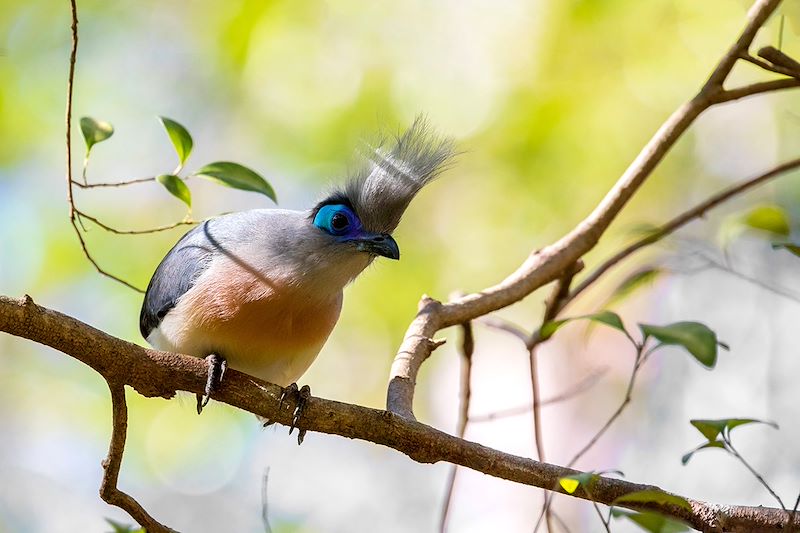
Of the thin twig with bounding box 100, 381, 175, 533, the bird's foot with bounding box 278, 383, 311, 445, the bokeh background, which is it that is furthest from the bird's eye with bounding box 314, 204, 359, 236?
the bokeh background

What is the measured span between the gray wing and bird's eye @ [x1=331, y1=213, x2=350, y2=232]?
41 centimetres

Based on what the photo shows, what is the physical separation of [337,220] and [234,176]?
1.42ft

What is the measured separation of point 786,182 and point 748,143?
80 cm

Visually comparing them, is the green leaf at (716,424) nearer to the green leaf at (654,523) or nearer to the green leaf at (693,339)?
the green leaf at (693,339)

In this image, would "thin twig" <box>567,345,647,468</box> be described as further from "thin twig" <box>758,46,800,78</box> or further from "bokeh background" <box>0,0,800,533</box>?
"bokeh background" <box>0,0,800,533</box>

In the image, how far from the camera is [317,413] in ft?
6.94

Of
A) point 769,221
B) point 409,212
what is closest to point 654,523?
point 769,221

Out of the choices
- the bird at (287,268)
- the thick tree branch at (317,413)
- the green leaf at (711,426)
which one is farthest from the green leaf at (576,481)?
the bird at (287,268)

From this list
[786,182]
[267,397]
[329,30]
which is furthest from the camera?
[329,30]

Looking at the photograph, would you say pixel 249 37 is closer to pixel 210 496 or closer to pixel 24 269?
pixel 24 269

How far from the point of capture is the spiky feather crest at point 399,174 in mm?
2809

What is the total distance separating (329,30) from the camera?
21.4 ft

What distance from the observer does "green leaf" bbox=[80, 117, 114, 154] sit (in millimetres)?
2295

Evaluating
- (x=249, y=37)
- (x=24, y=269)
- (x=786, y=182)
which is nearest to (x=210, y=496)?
(x=24, y=269)
